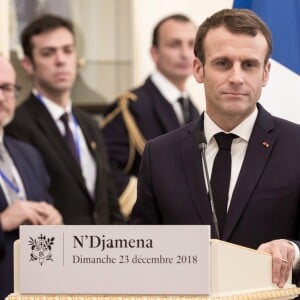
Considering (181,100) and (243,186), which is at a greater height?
(243,186)

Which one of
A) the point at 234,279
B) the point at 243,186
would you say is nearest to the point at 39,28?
the point at 243,186

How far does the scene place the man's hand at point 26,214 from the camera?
15.9 ft

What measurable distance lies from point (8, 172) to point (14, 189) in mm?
89

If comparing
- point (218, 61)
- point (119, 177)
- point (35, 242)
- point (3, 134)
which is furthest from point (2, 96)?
point (35, 242)

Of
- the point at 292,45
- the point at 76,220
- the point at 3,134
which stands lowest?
the point at 76,220

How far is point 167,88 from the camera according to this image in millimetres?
6387

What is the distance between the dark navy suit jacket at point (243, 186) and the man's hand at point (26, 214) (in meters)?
1.40

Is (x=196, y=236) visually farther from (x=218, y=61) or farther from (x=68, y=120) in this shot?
(x=68, y=120)

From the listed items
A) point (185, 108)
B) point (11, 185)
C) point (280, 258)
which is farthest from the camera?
point (185, 108)

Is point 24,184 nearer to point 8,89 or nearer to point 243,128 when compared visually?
point 8,89

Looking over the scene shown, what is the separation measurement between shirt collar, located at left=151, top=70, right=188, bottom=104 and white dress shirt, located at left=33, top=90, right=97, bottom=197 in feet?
2.33

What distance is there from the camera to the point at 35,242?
2844mm

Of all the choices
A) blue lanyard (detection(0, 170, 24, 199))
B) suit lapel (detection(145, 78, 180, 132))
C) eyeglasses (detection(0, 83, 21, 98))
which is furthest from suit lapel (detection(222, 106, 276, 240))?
suit lapel (detection(145, 78, 180, 132))

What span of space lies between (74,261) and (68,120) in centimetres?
302
